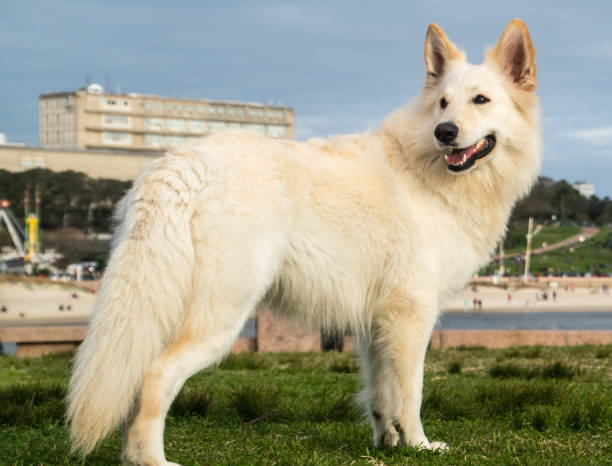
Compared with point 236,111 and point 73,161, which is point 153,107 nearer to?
point 236,111

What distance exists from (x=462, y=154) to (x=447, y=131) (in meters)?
0.27

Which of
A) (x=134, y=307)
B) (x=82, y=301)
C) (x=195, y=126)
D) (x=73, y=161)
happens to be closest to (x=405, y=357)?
(x=134, y=307)

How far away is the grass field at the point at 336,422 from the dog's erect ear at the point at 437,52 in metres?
2.67

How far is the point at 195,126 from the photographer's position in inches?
5615

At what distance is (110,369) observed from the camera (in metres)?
3.84

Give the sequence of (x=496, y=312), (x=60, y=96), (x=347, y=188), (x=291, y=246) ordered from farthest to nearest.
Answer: (x=60, y=96)
(x=496, y=312)
(x=347, y=188)
(x=291, y=246)

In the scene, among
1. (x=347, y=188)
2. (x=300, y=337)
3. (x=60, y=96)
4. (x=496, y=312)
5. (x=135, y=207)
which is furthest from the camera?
(x=60, y=96)

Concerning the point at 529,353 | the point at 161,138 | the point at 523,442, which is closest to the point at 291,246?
the point at 523,442

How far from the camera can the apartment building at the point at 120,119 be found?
13400 centimetres

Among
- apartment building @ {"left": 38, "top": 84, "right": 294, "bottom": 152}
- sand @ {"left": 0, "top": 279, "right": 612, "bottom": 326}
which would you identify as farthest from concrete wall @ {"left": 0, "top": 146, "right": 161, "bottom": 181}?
sand @ {"left": 0, "top": 279, "right": 612, "bottom": 326}

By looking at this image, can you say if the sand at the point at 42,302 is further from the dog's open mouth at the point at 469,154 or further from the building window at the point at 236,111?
the building window at the point at 236,111

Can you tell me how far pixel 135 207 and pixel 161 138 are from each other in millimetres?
138847

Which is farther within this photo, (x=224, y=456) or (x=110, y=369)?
(x=224, y=456)

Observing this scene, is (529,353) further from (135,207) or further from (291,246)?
(135,207)
